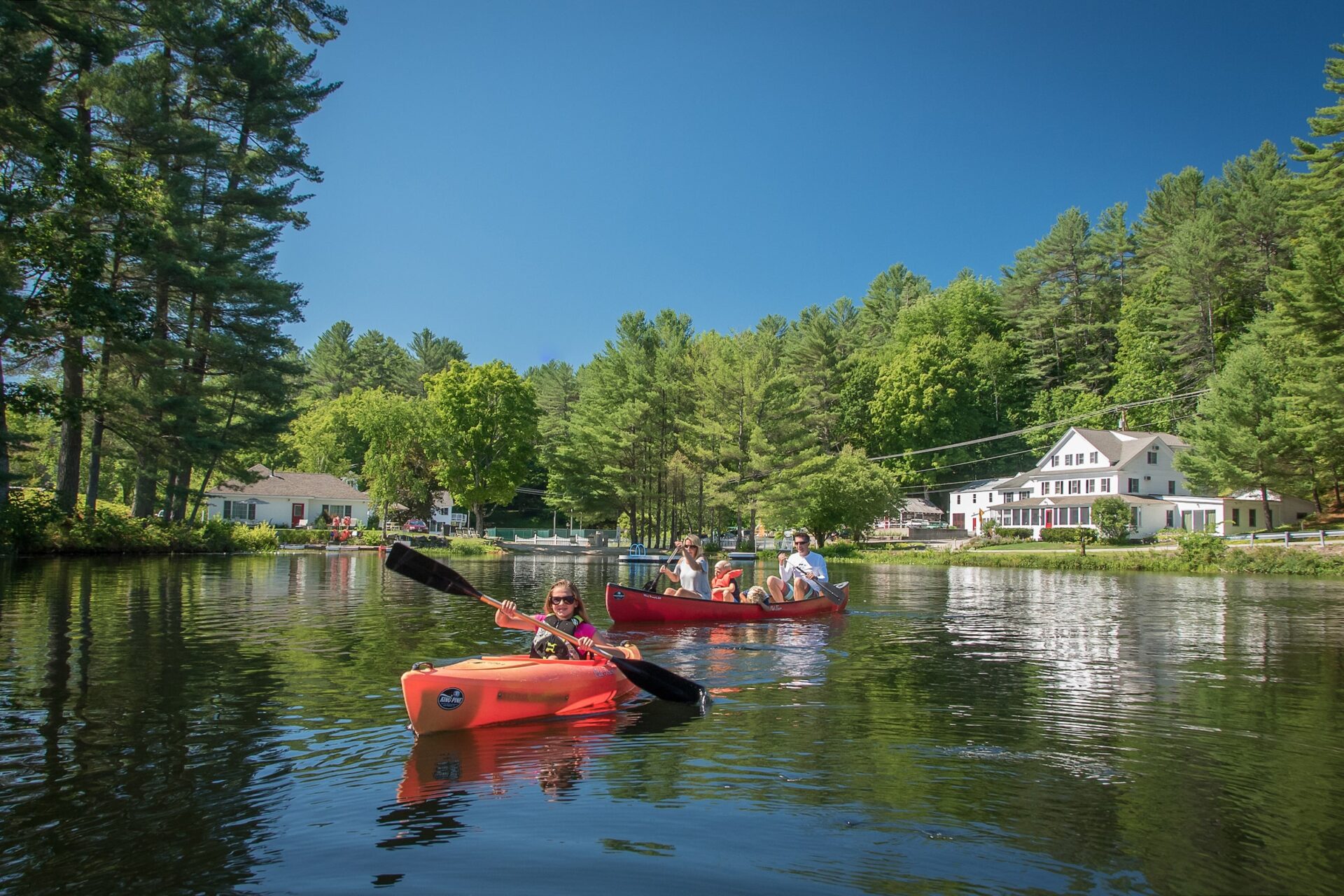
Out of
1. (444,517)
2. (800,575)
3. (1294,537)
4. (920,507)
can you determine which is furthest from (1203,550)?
(444,517)

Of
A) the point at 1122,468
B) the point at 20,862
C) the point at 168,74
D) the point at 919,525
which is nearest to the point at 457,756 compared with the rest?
the point at 20,862

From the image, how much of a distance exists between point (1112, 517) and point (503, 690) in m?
55.0

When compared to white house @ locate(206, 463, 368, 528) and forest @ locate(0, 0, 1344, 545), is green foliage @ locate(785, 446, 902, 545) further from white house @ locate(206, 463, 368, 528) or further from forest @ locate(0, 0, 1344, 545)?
white house @ locate(206, 463, 368, 528)

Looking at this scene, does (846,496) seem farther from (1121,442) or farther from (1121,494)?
(1121,442)

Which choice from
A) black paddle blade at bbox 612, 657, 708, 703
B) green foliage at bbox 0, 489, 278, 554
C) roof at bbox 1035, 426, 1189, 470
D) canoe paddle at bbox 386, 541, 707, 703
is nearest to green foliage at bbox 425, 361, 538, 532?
green foliage at bbox 0, 489, 278, 554

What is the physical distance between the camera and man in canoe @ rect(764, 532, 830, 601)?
19.7 m

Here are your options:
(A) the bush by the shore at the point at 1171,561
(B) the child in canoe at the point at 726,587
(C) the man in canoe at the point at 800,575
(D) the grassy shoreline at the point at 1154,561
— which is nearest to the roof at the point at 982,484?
(D) the grassy shoreline at the point at 1154,561

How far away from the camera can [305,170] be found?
129 ft

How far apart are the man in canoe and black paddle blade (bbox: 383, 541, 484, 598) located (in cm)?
993

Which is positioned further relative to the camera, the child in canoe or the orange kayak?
the child in canoe

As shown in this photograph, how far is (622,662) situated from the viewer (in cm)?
976

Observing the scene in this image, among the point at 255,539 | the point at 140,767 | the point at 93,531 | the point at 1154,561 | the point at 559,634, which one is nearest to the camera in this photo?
the point at 140,767

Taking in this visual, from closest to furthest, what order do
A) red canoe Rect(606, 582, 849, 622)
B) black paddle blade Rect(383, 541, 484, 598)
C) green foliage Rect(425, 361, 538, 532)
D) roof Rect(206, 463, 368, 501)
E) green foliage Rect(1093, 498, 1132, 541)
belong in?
black paddle blade Rect(383, 541, 484, 598) → red canoe Rect(606, 582, 849, 622) → green foliage Rect(1093, 498, 1132, 541) → green foliage Rect(425, 361, 538, 532) → roof Rect(206, 463, 368, 501)

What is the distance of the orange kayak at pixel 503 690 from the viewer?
8.22m
